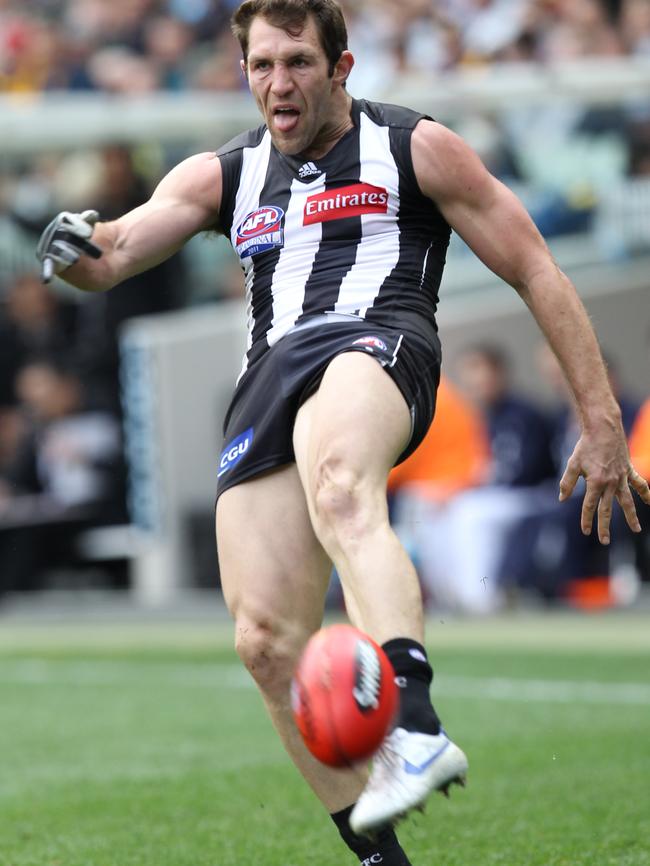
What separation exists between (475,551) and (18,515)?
16.6 feet

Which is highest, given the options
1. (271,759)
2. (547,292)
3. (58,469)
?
(547,292)

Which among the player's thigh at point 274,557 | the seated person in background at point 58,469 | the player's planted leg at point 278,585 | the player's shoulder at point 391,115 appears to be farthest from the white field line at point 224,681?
the player's shoulder at point 391,115

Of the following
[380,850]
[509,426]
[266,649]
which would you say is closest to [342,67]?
[266,649]

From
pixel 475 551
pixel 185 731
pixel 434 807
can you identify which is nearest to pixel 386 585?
pixel 434 807

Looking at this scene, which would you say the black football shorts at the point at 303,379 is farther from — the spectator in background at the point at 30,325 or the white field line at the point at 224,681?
the spectator in background at the point at 30,325

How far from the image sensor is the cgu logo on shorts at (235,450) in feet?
15.1

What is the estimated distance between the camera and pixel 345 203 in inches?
181

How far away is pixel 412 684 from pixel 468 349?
380 inches

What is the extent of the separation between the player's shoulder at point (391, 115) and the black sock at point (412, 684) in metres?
1.47

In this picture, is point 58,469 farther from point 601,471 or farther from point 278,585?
point 601,471

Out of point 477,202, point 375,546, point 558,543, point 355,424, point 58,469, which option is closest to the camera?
point 375,546

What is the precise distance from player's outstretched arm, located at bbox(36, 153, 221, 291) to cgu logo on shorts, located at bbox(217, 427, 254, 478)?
640 mm

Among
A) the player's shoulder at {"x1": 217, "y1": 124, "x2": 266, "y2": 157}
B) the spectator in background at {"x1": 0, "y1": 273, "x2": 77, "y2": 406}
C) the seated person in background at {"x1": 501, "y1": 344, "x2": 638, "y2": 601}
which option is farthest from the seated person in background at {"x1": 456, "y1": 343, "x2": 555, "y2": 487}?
the player's shoulder at {"x1": 217, "y1": 124, "x2": 266, "y2": 157}

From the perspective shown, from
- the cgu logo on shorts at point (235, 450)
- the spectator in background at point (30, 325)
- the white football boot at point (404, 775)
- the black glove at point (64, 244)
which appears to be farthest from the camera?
the spectator in background at point (30, 325)
